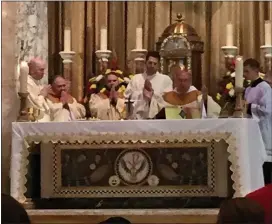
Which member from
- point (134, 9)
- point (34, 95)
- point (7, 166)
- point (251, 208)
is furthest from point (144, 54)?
point (251, 208)

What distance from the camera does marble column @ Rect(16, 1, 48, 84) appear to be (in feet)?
22.4

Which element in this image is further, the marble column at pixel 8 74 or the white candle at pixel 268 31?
the white candle at pixel 268 31

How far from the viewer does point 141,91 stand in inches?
258

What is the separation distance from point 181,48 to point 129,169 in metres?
2.39

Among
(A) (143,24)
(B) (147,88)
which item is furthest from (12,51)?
(A) (143,24)

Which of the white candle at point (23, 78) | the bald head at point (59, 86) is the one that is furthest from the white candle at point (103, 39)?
the white candle at point (23, 78)

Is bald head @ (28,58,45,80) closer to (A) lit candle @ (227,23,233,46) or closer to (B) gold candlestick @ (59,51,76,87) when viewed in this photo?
(B) gold candlestick @ (59,51,76,87)

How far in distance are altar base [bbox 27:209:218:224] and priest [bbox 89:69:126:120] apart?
152 cm

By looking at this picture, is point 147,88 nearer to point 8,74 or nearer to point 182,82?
point 182,82

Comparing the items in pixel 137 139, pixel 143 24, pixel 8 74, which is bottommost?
pixel 137 139

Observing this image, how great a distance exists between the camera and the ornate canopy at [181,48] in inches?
294

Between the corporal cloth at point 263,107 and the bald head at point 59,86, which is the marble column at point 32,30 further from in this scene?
the corporal cloth at point 263,107

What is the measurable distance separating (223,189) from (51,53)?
136 inches

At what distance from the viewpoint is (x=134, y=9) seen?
328 inches
